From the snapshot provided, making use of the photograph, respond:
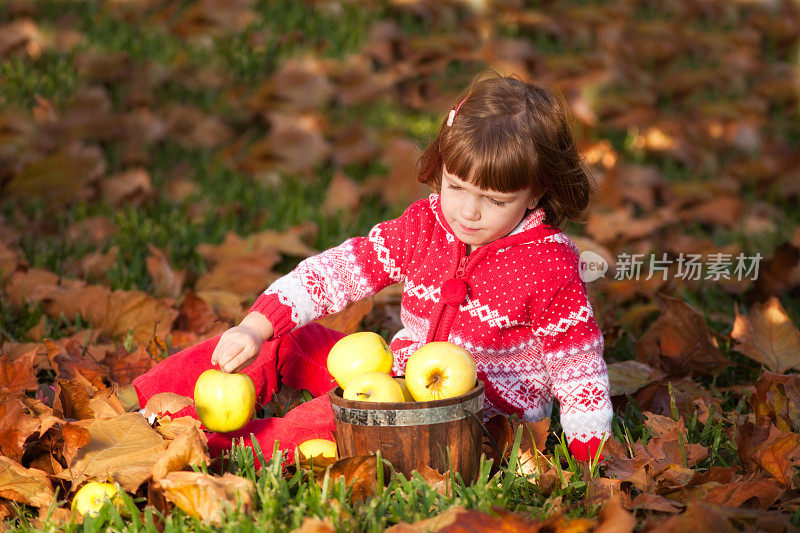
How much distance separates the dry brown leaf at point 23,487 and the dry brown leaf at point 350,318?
3.42 ft

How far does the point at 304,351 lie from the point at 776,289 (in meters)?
1.63

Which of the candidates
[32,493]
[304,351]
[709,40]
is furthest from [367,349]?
[709,40]

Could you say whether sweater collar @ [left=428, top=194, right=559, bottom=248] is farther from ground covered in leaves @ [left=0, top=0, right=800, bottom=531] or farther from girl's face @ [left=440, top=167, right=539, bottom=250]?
ground covered in leaves @ [left=0, top=0, right=800, bottom=531]

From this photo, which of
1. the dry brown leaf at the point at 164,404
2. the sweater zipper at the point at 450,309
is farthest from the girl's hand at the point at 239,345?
the sweater zipper at the point at 450,309

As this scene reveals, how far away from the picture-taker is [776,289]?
2.93m

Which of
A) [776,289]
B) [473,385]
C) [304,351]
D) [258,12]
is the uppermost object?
[258,12]

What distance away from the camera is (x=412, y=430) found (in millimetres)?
1619

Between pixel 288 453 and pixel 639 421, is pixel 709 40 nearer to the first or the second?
pixel 639 421

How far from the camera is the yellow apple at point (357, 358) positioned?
1.83m

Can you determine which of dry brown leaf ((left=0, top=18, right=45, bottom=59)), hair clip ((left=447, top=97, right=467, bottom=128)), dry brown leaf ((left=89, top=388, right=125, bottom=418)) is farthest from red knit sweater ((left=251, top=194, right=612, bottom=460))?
dry brown leaf ((left=0, top=18, right=45, bottom=59))

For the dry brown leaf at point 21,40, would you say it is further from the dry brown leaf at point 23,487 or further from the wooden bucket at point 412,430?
the wooden bucket at point 412,430

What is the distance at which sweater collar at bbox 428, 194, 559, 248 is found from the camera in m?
1.97

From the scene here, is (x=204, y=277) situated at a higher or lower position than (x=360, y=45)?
lower

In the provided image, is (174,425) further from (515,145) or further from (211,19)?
(211,19)
